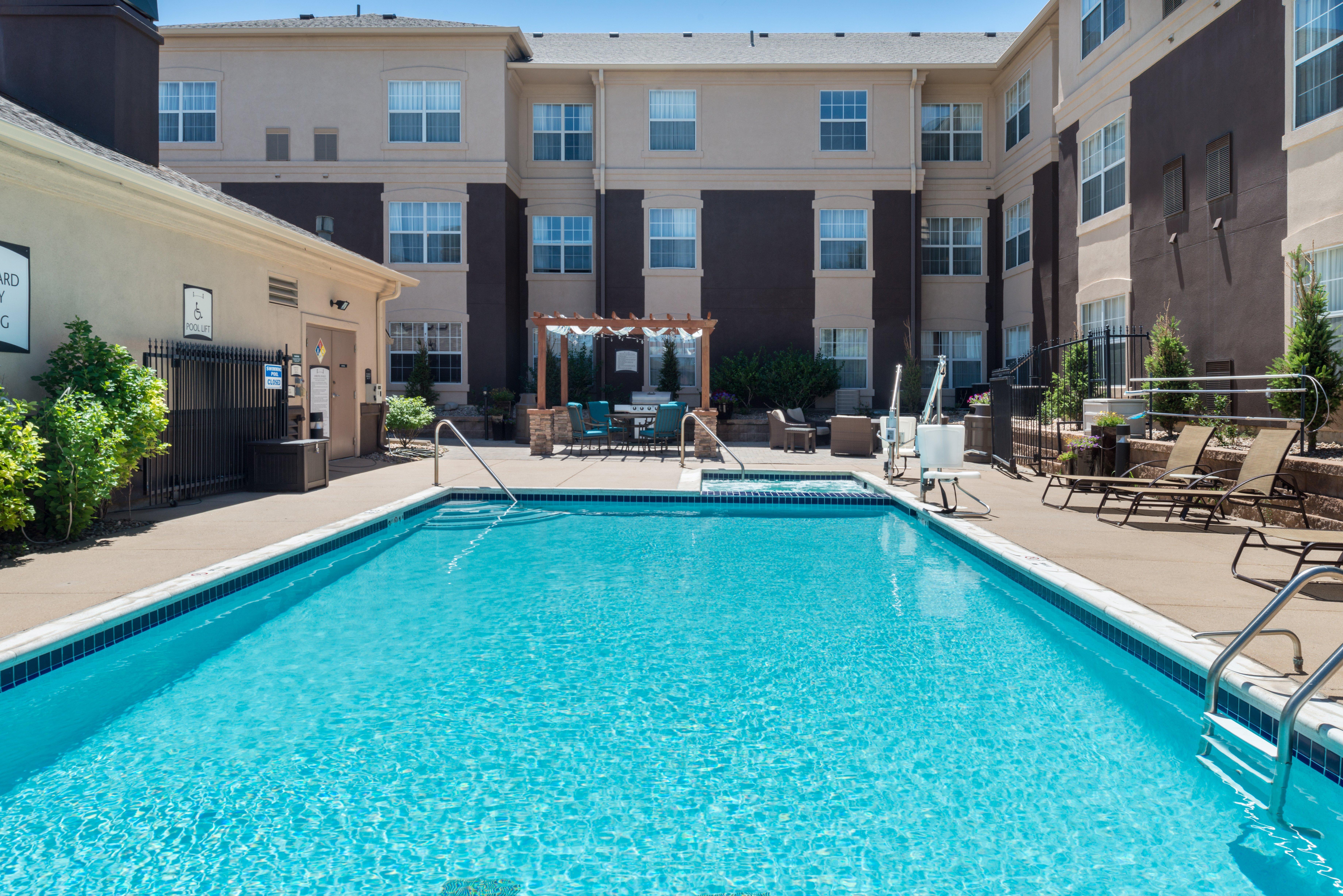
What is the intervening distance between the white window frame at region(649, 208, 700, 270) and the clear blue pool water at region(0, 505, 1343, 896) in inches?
648

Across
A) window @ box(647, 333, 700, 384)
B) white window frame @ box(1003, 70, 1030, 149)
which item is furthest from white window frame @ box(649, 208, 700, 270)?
white window frame @ box(1003, 70, 1030, 149)

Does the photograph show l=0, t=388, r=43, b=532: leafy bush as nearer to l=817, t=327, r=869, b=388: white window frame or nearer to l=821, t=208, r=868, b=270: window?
l=817, t=327, r=869, b=388: white window frame

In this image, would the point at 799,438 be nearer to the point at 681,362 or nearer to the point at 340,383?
the point at 681,362

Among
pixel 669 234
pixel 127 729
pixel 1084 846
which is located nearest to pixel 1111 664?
pixel 1084 846

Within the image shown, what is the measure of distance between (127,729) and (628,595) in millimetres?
3280

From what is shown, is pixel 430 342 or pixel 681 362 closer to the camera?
pixel 430 342

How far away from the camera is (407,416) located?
16406 millimetres

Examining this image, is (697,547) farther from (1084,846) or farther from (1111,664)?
(1084,846)

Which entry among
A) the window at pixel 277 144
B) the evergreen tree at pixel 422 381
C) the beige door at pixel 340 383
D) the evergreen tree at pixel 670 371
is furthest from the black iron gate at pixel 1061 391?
the window at pixel 277 144

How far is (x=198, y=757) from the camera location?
145 inches

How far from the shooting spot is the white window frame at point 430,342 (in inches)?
832

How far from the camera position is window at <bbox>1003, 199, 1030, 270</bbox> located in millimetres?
20047

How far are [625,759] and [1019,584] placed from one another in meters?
3.81

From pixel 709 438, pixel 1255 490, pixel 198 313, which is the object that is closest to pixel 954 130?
pixel 709 438
